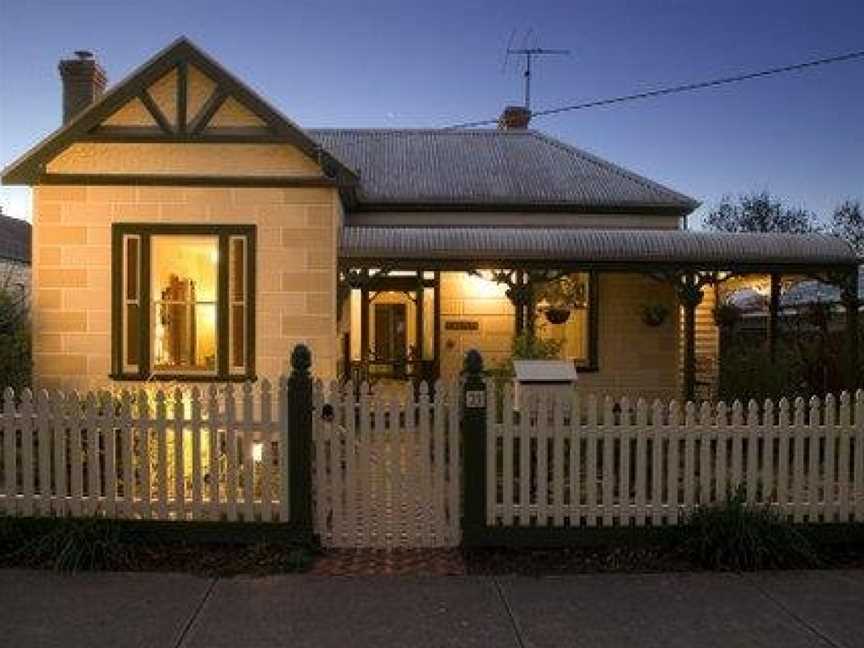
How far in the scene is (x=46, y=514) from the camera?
6.52 metres

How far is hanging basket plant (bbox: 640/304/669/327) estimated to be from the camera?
15.0 m

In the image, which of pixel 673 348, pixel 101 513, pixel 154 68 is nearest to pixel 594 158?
pixel 673 348

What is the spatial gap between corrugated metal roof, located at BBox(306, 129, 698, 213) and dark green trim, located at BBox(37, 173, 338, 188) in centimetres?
533

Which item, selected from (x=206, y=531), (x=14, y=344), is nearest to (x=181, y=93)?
(x=14, y=344)

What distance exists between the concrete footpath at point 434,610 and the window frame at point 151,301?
4898mm

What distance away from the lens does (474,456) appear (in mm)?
6422

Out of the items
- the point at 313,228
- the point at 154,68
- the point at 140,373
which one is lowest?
the point at 140,373

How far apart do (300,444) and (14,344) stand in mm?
5575

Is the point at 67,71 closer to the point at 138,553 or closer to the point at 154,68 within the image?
the point at 154,68

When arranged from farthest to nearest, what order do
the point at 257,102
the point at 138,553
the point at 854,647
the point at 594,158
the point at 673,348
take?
the point at 594,158, the point at 673,348, the point at 257,102, the point at 138,553, the point at 854,647

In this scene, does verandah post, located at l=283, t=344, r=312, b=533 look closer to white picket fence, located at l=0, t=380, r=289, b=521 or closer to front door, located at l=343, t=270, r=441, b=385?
white picket fence, located at l=0, t=380, r=289, b=521

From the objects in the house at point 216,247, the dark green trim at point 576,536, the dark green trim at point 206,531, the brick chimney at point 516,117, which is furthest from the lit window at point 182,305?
the brick chimney at point 516,117

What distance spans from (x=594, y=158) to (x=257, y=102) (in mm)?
9922

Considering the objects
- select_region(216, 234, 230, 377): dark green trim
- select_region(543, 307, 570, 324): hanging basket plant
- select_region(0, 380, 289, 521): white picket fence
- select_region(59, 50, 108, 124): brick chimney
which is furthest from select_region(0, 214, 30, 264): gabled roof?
select_region(0, 380, 289, 521): white picket fence
